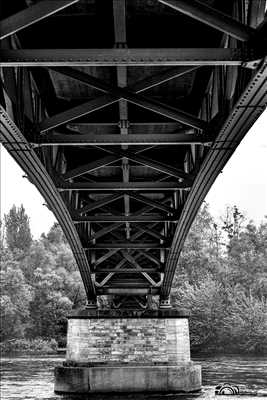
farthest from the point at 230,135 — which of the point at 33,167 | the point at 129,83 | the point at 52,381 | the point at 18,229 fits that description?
the point at 18,229

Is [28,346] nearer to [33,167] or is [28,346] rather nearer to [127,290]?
[127,290]

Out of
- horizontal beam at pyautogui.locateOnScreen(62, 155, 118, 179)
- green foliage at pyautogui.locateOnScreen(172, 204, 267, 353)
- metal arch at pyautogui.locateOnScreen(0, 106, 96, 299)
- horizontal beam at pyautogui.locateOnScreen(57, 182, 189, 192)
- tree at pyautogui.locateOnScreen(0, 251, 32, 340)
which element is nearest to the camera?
metal arch at pyautogui.locateOnScreen(0, 106, 96, 299)

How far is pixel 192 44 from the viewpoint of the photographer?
330 inches

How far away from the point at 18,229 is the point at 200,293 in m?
70.8

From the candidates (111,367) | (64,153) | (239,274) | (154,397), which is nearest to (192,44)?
(64,153)

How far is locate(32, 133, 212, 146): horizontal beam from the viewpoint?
9.77 metres

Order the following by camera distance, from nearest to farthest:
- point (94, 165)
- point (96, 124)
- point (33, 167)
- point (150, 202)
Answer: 1. point (33, 167)
2. point (96, 124)
3. point (94, 165)
4. point (150, 202)

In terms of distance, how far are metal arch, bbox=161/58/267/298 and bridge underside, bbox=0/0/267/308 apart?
0.02 metres

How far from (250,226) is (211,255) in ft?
22.3

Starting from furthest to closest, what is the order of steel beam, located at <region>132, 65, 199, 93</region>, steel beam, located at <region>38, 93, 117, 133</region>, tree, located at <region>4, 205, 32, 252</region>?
tree, located at <region>4, 205, 32, 252</region> → steel beam, located at <region>38, 93, 117, 133</region> → steel beam, located at <region>132, 65, 199, 93</region>

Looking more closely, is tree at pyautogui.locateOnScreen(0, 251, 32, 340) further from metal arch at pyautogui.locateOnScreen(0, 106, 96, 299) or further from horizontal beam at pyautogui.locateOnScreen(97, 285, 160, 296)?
metal arch at pyautogui.locateOnScreen(0, 106, 96, 299)

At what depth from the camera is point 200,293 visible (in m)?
61.9

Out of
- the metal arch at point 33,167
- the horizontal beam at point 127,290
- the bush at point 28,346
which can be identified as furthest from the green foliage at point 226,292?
the metal arch at point 33,167

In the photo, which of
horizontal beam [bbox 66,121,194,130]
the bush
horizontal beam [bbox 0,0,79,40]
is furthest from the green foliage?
horizontal beam [bbox 0,0,79,40]
